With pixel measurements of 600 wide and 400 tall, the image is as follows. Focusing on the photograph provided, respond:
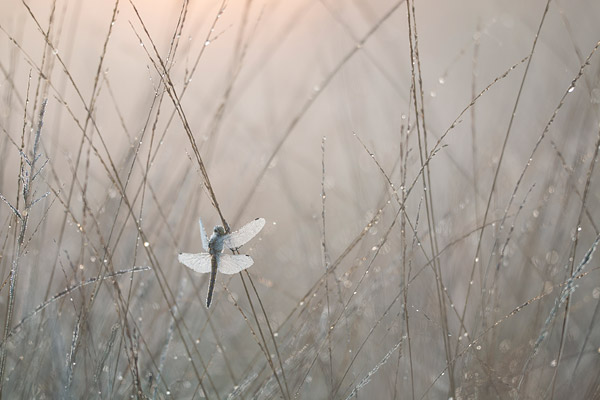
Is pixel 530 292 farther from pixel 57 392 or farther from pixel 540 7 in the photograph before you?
pixel 540 7

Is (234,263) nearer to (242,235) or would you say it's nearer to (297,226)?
(242,235)

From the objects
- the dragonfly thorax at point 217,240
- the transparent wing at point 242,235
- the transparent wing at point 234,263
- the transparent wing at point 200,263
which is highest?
the transparent wing at point 200,263

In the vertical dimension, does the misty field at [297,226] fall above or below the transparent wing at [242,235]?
above

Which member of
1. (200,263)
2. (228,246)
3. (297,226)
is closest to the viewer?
(228,246)

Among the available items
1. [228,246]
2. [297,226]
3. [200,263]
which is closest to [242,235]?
[228,246]

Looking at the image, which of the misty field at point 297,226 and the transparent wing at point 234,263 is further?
the misty field at point 297,226

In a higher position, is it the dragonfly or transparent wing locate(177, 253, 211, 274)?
transparent wing locate(177, 253, 211, 274)
